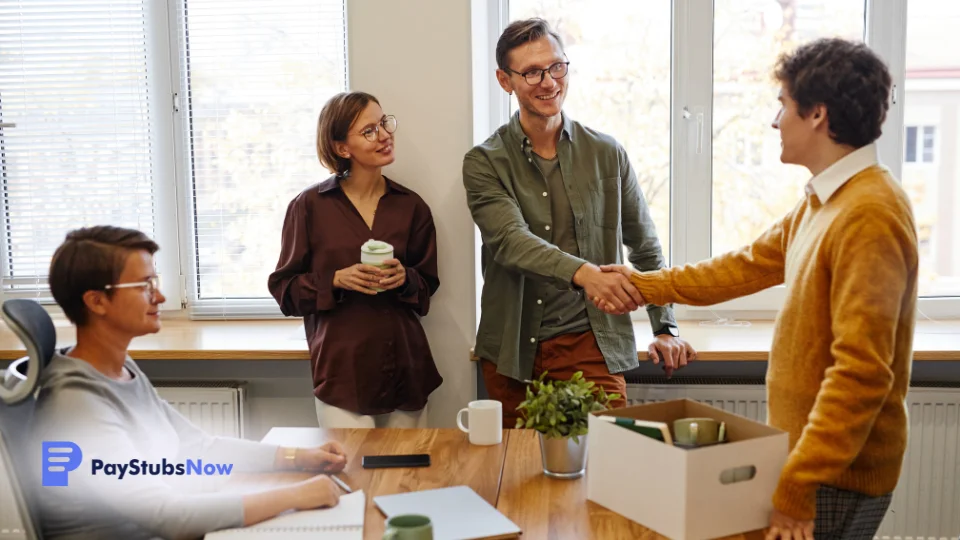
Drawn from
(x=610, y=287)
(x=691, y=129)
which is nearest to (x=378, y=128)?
(x=610, y=287)

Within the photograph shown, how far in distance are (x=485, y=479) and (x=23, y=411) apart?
0.87 metres

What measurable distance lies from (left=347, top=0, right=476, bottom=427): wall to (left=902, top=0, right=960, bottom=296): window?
1711 mm

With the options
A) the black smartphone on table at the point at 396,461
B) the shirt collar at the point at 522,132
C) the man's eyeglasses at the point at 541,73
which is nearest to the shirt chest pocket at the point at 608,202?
the shirt collar at the point at 522,132

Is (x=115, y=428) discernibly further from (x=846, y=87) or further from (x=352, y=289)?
(x=846, y=87)

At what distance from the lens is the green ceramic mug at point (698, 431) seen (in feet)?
5.69

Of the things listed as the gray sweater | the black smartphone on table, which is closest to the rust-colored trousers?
the black smartphone on table

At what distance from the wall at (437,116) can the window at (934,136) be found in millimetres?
1711

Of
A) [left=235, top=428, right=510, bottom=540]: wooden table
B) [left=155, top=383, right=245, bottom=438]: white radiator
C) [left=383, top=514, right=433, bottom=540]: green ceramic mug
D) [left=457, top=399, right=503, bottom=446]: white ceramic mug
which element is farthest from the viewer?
[left=155, top=383, right=245, bottom=438]: white radiator

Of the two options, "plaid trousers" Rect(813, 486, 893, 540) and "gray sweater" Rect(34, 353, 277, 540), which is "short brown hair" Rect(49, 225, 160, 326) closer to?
"gray sweater" Rect(34, 353, 277, 540)

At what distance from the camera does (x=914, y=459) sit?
3.09m

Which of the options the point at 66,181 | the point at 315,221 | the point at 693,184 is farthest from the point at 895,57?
the point at 66,181

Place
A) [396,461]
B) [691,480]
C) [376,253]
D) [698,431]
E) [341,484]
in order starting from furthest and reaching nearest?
[376,253] < [396,461] < [341,484] < [698,431] < [691,480]

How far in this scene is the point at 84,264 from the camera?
1.66 metres

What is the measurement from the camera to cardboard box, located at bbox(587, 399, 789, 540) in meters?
1.52
